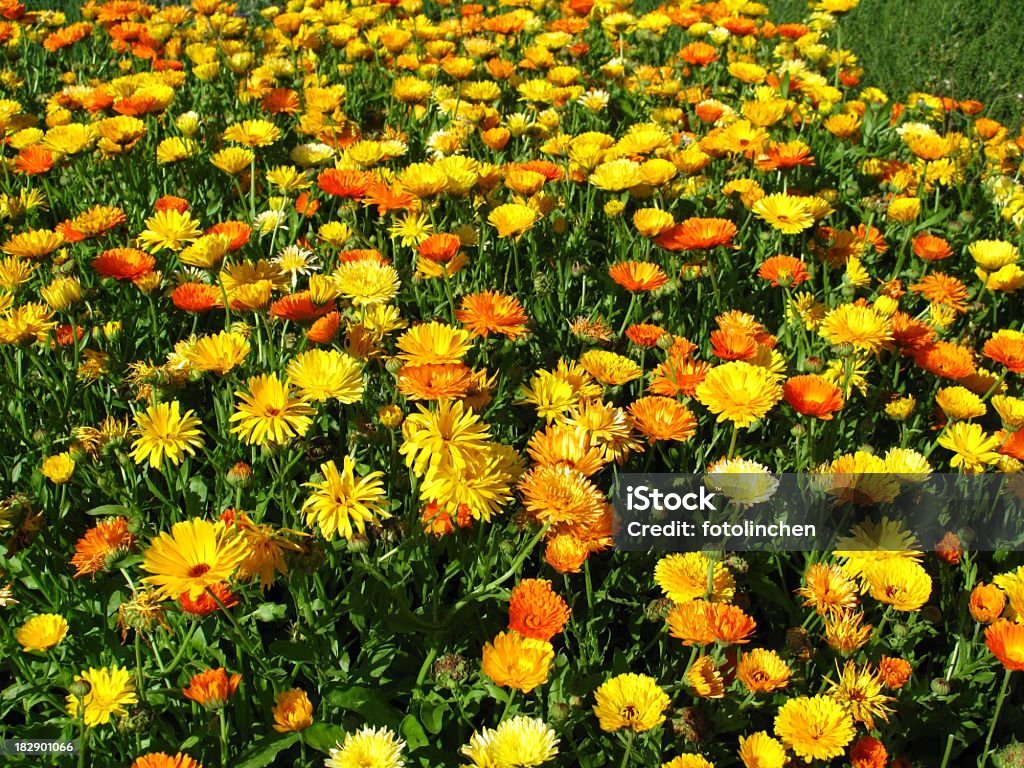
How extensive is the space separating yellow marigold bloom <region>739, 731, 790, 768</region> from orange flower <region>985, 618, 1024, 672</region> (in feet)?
1.39

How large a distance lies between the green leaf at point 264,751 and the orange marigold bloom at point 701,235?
5.28 ft

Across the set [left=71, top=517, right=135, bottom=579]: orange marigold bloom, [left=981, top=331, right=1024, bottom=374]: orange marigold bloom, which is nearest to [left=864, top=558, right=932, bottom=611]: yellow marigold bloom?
[left=981, top=331, right=1024, bottom=374]: orange marigold bloom

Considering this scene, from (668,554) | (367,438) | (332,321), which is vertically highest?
(332,321)

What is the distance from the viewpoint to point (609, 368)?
87.7 inches

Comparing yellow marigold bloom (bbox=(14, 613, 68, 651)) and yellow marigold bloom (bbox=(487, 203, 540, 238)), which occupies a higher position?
yellow marigold bloom (bbox=(487, 203, 540, 238))

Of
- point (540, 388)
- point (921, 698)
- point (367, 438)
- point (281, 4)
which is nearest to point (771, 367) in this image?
point (540, 388)

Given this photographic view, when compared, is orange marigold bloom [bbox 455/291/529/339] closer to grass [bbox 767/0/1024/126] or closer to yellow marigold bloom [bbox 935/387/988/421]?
yellow marigold bloom [bbox 935/387/988/421]

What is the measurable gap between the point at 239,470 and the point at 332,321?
0.38m

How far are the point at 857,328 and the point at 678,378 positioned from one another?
47 cm

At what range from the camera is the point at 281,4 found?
7.50 metres

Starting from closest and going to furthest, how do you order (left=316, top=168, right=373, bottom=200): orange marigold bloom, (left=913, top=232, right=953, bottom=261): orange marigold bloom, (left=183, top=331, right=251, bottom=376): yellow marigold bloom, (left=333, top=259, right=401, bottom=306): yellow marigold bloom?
(left=183, top=331, right=251, bottom=376): yellow marigold bloom
(left=333, top=259, right=401, bottom=306): yellow marigold bloom
(left=316, top=168, right=373, bottom=200): orange marigold bloom
(left=913, top=232, right=953, bottom=261): orange marigold bloom

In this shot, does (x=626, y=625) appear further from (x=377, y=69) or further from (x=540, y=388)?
(x=377, y=69)

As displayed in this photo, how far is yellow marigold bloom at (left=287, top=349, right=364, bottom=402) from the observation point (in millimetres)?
1782

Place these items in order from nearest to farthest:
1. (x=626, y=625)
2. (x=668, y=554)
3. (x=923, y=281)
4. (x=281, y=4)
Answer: (x=668, y=554) < (x=626, y=625) < (x=923, y=281) < (x=281, y=4)
